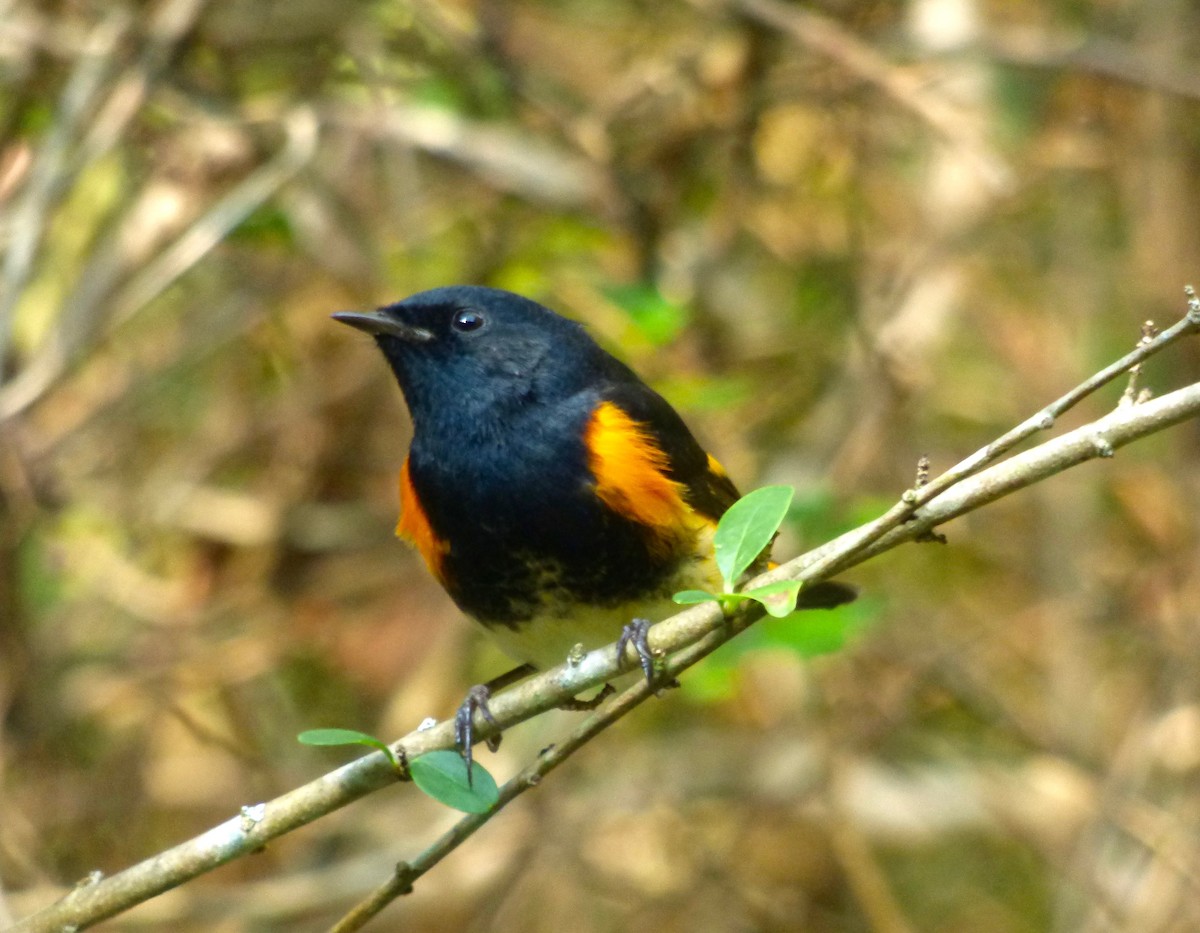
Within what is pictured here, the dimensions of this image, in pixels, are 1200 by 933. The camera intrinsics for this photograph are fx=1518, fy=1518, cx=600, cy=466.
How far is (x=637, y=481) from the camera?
314 cm

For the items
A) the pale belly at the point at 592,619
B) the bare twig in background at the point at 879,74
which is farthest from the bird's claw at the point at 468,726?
the bare twig in background at the point at 879,74

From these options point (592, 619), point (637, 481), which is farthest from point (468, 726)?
point (637, 481)

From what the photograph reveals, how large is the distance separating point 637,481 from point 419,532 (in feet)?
1.66

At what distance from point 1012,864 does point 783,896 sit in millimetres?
1004

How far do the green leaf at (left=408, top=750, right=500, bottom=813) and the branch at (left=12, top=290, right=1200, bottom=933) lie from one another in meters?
0.03

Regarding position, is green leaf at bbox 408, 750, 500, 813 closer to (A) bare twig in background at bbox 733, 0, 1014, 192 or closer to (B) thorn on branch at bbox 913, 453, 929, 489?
(B) thorn on branch at bbox 913, 453, 929, 489

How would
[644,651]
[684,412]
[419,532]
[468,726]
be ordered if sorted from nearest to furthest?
[644,651] → [468,726] → [419,532] → [684,412]

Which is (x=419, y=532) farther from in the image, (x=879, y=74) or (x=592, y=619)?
(x=879, y=74)

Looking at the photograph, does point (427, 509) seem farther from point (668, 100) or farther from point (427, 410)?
point (668, 100)

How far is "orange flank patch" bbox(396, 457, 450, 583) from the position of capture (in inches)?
127

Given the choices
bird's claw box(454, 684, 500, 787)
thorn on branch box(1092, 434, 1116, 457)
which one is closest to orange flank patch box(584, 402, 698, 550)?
bird's claw box(454, 684, 500, 787)

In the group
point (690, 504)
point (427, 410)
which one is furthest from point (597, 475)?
point (427, 410)

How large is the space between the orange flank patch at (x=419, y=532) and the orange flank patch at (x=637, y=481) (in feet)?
1.20

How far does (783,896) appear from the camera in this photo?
5426 mm
